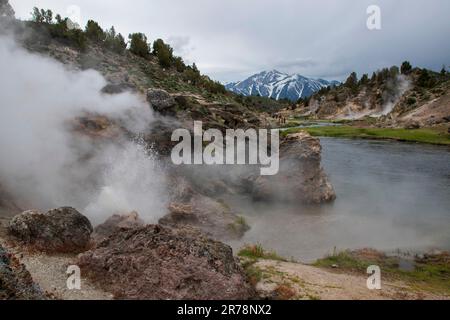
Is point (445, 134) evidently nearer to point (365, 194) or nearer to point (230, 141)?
point (365, 194)

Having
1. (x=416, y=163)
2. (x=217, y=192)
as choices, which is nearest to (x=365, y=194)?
(x=217, y=192)

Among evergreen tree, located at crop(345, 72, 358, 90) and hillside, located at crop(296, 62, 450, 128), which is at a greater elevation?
evergreen tree, located at crop(345, 72, 358, 90)

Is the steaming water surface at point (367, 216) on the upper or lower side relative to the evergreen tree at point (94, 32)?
lower

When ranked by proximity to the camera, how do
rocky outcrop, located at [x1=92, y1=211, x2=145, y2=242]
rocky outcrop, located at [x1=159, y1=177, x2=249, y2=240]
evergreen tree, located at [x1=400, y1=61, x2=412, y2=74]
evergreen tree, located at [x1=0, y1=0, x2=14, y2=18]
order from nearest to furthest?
rocky outcrop, located at [x1=92, y1=211, x2=145, y2=242] < rocky outcrop, located at [x1=159, y1=177, x2=249, y2=240] < evergreen tree, located at [x1=0, y1=0, x2=14, y2=18] < evergreen tree, located at [x1=400, y1=61, x2=412, y2=74]

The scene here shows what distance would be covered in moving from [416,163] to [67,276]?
4369 cm

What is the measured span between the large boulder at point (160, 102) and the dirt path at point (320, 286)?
22.6 metres

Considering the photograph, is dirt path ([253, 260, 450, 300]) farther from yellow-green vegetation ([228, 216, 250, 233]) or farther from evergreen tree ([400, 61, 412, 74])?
evergreen tree ([400, 61, 412, 74])

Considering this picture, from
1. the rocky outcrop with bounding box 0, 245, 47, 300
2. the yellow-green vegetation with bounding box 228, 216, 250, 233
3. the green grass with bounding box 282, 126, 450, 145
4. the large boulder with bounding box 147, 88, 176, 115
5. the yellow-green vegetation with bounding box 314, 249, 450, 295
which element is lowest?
the yellow-green vegetation with bounding box 314, 249, 450, 295

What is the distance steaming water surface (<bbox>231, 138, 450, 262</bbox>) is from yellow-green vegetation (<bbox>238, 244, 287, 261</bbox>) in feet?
3.97

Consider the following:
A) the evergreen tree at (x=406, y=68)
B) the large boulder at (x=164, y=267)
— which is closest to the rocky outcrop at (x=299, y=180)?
the large boulder at (x=164, y=267)

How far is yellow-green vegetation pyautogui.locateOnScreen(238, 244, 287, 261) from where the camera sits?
60.5 ft

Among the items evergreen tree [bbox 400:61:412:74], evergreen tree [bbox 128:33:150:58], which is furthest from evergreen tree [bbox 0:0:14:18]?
evergreen tree [bbox 400:61:412:74]

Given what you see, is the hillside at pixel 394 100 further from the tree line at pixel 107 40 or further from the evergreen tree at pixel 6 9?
the evergreen tree at pixel 6 9

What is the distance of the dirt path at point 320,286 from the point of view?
13.8 m
